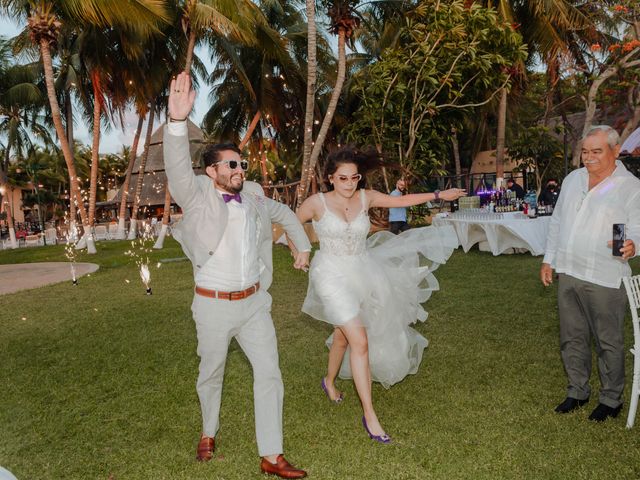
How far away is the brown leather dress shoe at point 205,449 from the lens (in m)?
3.57

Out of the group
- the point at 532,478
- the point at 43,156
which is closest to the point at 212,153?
the point at 532,478

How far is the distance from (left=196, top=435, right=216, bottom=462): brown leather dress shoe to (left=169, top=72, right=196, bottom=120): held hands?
6.95ft

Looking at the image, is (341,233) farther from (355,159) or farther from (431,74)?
(431,74)

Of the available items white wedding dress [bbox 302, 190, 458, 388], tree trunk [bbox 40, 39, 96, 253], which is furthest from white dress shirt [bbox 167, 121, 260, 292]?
tree trunk [bbox 40, 39, 96, 253]

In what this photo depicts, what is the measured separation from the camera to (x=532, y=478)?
315cm

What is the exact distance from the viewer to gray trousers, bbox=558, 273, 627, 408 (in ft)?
12.2

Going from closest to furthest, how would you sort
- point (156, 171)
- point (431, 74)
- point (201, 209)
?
point (201, 209)
point (431, 74)
point (156, 171)

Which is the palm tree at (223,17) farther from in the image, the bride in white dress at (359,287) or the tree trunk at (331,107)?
the bride in white dress at (359,287)

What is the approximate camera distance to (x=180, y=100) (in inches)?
112

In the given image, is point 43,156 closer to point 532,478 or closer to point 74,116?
point 74,116

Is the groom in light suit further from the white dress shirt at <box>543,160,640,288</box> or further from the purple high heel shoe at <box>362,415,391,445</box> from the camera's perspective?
the white dress shirt at <box>543,160,640,288</box>

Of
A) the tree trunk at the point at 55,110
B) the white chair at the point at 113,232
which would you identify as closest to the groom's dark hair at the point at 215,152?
the tree trunk at the point at 55,110

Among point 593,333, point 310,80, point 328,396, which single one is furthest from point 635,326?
point 310,80

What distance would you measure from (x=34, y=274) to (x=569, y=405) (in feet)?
43.5
